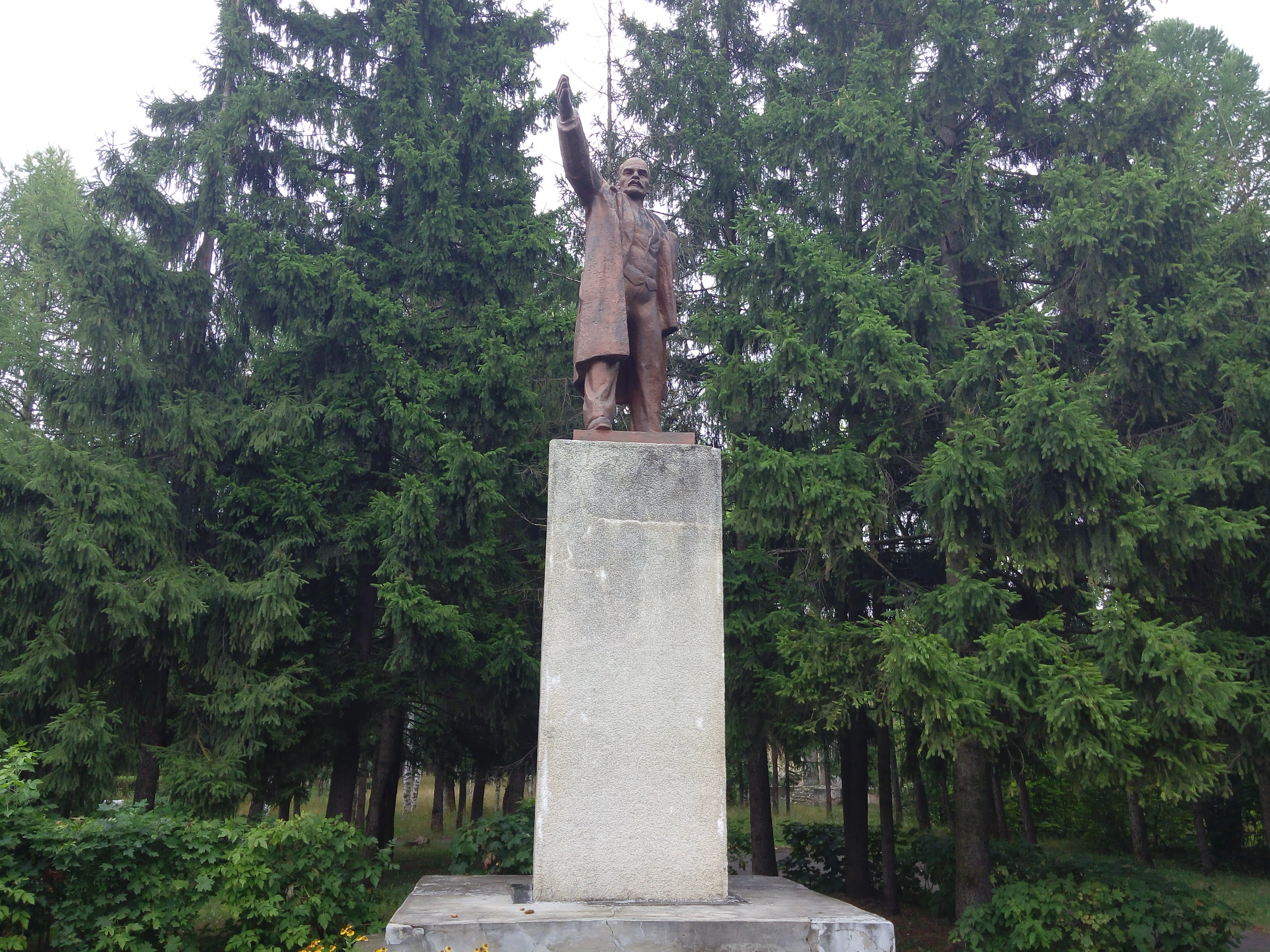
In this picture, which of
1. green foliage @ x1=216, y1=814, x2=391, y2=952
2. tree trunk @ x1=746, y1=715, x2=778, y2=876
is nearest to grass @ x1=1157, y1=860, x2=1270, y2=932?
tree trunk @ x1=746, y1=715, x2=778, y2=876

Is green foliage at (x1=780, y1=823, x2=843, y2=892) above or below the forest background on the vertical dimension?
below

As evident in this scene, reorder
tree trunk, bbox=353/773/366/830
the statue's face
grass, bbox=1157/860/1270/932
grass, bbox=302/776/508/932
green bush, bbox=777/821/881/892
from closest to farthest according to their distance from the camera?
1. the statue's face
2. grass, bbox=302/776/508/932
3. green bush, bbox=777/821/881/892
4. grass, bbox=1157/860/1270/932
5. tree trunk, bbox=353/773/366/830

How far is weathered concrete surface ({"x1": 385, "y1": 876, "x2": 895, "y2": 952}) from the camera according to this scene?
4.27m

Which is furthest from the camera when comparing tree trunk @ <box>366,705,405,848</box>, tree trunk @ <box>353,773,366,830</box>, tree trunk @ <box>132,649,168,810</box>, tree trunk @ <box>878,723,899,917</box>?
tree trunk @ <box>353,773,366,830</box>

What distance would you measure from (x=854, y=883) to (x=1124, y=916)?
4.90 meters

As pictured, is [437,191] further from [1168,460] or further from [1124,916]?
[1124,916]

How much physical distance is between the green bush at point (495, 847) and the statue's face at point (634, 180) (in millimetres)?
5165

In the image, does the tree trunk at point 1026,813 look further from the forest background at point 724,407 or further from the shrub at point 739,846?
→ the shrub at point 739,846

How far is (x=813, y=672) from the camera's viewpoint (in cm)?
870

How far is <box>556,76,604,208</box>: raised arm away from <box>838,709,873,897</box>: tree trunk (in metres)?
8.00

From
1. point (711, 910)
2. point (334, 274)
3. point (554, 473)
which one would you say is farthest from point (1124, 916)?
point (334, 274)

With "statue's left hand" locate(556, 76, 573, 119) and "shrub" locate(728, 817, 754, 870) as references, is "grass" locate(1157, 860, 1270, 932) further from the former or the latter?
"statue's left hand" locate(556, 76, 573, 119)

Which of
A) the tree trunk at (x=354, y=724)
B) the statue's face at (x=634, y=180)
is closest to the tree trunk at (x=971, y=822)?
the statue's face at (x=634, y=180)

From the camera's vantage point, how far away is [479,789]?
60.4 feet
